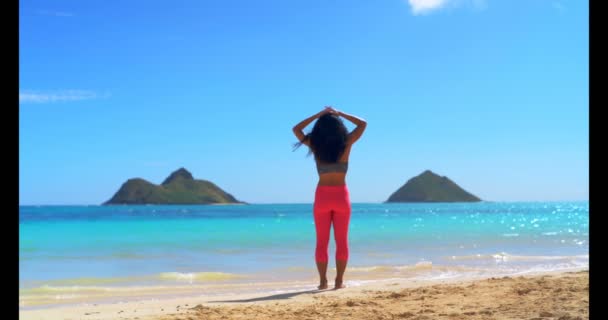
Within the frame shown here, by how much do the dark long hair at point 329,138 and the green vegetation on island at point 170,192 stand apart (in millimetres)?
115080

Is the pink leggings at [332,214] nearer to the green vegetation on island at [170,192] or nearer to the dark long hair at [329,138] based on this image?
the dark long hair at [329,138]

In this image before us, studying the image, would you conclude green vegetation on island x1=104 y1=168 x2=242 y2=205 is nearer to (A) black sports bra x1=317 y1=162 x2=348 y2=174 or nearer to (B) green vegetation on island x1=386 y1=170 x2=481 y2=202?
(B) green vegetation on island x1=386 y1=170 x2=481 y2=202

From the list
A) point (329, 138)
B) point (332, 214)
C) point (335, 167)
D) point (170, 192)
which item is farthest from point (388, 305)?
point (170, 192)

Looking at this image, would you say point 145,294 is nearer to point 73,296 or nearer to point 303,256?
point 73,296

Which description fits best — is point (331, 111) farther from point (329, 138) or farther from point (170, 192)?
point (170, 192)

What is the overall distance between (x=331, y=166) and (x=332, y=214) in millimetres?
477

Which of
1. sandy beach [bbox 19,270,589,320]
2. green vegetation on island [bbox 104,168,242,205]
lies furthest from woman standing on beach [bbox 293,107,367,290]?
green vegetation on island [bbox 104,168,242,205]

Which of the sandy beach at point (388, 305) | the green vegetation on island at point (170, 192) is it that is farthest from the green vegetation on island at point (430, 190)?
the sandy beach at point (388, 305)

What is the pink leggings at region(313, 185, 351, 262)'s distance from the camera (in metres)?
5.39

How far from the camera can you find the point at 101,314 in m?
4.66

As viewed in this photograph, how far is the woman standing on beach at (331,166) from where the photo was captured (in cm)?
537
